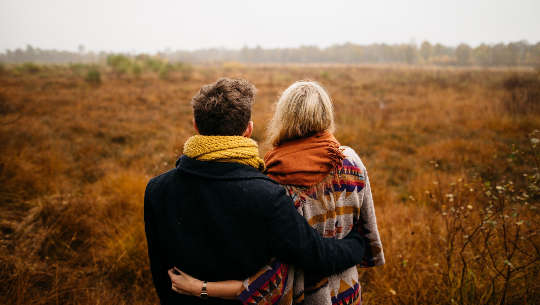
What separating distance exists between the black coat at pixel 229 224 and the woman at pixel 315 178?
0.56 ft

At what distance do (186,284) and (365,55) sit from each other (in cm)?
10945

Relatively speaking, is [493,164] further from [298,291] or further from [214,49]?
[214,49]

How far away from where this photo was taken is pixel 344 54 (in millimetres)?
100375

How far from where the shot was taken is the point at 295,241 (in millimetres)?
1057

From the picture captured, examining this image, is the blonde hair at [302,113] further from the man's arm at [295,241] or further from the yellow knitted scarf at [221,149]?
the man's arm at [295,241]

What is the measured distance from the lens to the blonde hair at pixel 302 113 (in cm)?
133

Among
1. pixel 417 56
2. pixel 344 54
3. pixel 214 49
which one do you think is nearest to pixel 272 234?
pixel 417 56

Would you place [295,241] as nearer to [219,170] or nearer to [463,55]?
[219,170]

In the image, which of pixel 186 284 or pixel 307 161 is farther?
pixel 307 161

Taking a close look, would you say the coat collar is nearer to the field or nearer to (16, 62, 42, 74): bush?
the field

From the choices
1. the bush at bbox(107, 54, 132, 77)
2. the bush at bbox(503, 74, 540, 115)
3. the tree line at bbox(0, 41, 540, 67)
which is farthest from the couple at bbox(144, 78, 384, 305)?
the tree line at bbox(0, 41, 540, 67)

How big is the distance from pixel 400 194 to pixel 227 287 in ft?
15.0

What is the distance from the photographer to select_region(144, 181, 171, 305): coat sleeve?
1254 millimetres

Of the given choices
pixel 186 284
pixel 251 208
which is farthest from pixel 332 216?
pixel 186 284
